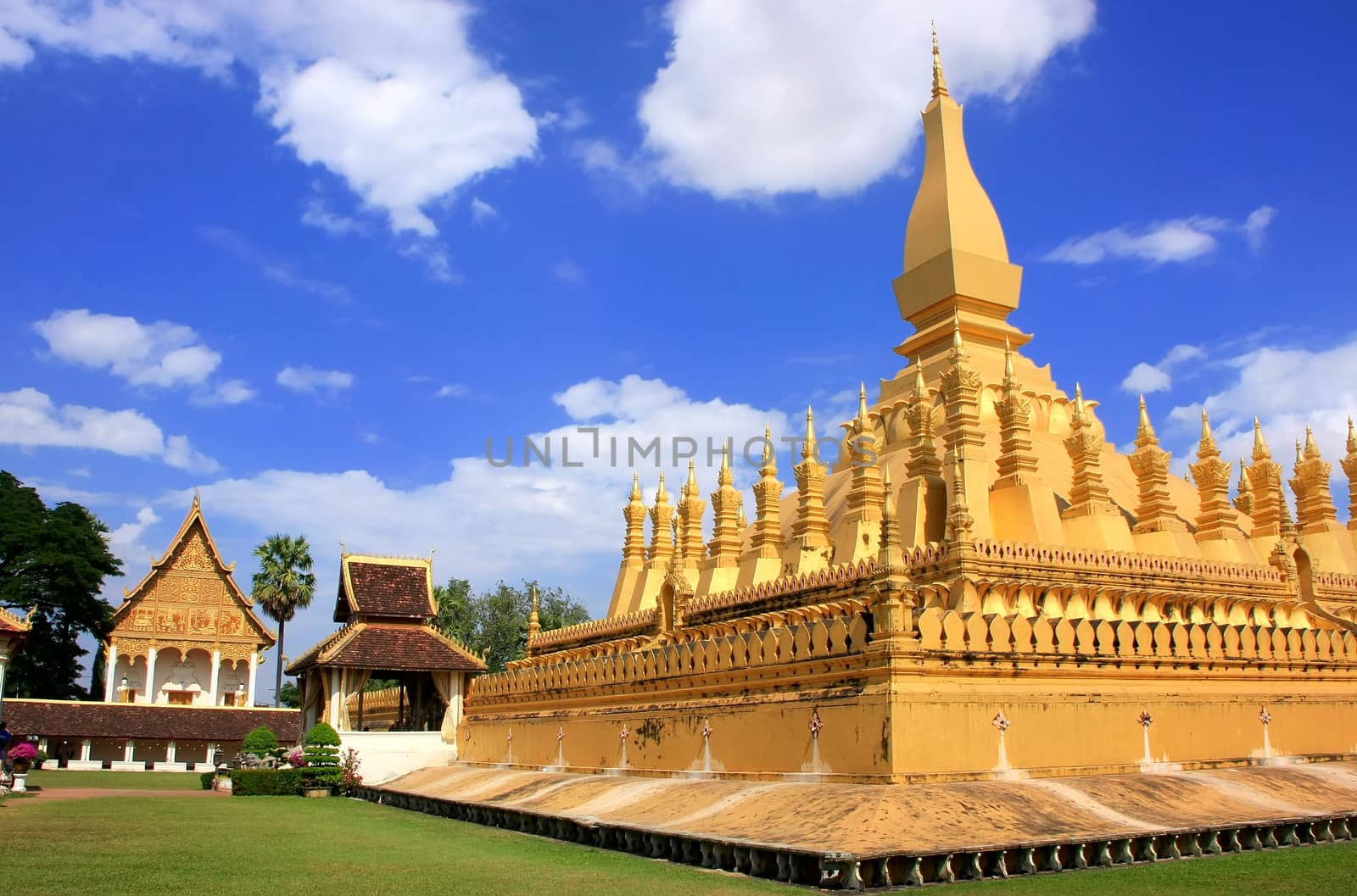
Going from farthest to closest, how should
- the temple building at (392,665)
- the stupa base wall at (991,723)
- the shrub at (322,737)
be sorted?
the temple building at (392,665) → the shrub at (322,737) → the stupa base wall at (991,723)

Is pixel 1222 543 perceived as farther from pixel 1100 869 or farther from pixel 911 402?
pixel 1100 869

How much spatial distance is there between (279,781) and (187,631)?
A: 2090 centimetres

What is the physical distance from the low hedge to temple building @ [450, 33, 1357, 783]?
3.31 m

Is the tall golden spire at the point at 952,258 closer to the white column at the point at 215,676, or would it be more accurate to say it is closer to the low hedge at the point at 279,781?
the low hedge at the point at 279,781

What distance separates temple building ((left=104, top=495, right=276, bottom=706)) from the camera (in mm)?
44875

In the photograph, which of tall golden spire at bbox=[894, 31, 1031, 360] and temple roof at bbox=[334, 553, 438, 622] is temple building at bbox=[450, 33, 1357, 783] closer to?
tall golden spire at bbox=[894, 31, 1031, 360]

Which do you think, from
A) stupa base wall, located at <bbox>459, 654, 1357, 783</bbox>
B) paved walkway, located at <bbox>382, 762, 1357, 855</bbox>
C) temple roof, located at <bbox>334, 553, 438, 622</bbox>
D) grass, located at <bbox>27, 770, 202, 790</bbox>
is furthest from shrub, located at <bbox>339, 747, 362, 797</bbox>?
paved walkway, located at <bbox>382, 762, 1357, 855</bbox>

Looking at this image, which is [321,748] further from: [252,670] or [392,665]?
[252,670]

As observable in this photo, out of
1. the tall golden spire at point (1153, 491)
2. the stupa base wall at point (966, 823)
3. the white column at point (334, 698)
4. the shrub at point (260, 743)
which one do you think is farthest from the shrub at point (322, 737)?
the tall golden spire at point (1153, 491)

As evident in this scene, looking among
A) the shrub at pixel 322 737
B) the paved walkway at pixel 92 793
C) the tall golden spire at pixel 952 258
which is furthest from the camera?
the shrub at pixel 322 737

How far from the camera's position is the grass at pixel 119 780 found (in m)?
29.4

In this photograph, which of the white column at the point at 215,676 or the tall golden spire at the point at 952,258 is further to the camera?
the white column at the point at 215,676

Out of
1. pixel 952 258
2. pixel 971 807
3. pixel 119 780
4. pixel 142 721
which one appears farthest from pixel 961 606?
pixel 142 721

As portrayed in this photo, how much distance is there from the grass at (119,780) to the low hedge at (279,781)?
3.78 m
